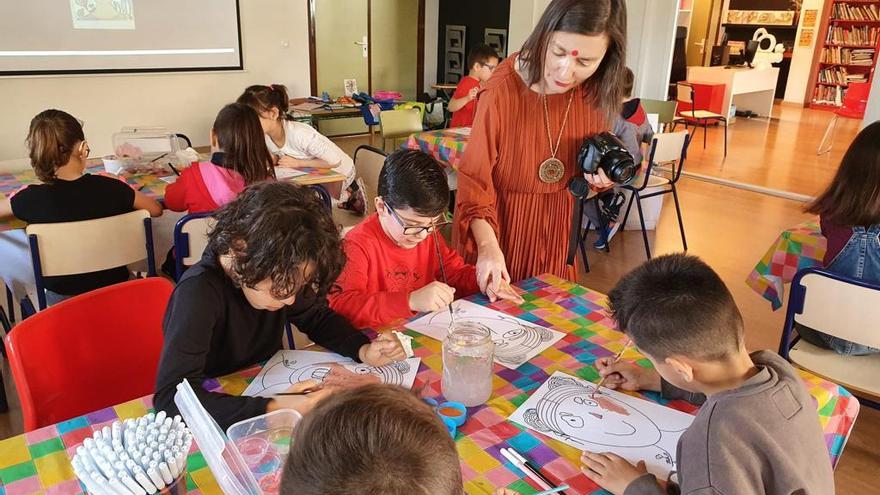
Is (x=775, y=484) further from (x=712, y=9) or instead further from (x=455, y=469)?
(x=712, y=9)

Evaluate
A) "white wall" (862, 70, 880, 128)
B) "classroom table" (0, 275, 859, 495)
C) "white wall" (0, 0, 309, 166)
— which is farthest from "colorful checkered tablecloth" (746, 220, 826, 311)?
"white wall" (0, 0, 309, 166)

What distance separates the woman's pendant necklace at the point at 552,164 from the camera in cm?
172

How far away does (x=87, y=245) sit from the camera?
84.4 inches

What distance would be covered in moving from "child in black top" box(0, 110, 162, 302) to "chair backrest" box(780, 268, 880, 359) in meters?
2.34

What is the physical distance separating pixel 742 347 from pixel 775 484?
0.21 m

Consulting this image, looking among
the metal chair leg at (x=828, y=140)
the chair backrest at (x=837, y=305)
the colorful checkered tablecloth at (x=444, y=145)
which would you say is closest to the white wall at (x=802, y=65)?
the metal chair leg at (x=828, y=140)

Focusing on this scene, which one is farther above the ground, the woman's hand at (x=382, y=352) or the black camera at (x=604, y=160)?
the black camera at (x=604, y=160)

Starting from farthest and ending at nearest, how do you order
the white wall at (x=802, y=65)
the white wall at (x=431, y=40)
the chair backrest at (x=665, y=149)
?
the white wall at (x=802, y=65)
the white wall at (x=431, y=40)
the chair backrest at (x=665, y=149)

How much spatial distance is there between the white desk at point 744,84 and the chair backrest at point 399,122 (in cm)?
461

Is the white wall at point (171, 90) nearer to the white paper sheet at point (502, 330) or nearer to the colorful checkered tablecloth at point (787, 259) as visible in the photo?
the white paper sheet at point (502, 330)

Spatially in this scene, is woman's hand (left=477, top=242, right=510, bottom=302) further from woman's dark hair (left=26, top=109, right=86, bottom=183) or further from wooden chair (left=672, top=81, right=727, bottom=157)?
wooden chair (left=672, top=81, right=727, bottom=157)

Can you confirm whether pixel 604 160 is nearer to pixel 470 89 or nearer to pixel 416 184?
pixel 416 184

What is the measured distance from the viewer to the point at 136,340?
55.1 inches

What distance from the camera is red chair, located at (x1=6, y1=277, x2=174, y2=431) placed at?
1208 millimetres
